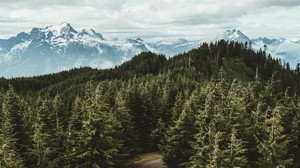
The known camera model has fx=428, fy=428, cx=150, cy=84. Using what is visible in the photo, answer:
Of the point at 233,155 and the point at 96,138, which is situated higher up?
the point at 96,138

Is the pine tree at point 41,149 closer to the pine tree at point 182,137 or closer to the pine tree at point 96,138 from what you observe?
the pine tree at point 96,138

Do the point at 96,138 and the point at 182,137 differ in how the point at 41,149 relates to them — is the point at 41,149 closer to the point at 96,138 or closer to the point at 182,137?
the point at 96,138

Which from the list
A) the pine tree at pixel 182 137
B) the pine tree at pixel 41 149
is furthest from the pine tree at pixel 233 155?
the pine tree at pixel 41 149

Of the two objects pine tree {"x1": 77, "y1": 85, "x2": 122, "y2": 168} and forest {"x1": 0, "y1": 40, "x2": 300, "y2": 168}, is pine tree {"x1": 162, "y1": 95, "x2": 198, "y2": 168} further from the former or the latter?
pine tree {"x1": 77, "y1": 85, "x2": 122, "y2": 168}

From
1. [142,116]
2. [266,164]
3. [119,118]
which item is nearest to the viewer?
[266,164]

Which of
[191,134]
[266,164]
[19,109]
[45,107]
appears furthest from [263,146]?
[19,109]

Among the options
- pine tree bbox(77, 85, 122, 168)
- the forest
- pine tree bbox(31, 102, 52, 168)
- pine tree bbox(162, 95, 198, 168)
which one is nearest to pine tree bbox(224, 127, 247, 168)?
the forest

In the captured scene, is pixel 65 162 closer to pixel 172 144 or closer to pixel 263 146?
pixel 172 144

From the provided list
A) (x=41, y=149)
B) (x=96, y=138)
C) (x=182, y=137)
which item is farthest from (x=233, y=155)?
(x=41, y=149)

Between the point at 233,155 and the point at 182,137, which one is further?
the point at 182,137

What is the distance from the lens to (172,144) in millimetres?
56812

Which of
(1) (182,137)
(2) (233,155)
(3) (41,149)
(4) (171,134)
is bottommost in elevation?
(1) (182,137)

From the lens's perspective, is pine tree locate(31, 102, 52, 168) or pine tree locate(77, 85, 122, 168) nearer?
pine tree locate(77, 85, 122, 168)

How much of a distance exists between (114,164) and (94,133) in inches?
198
